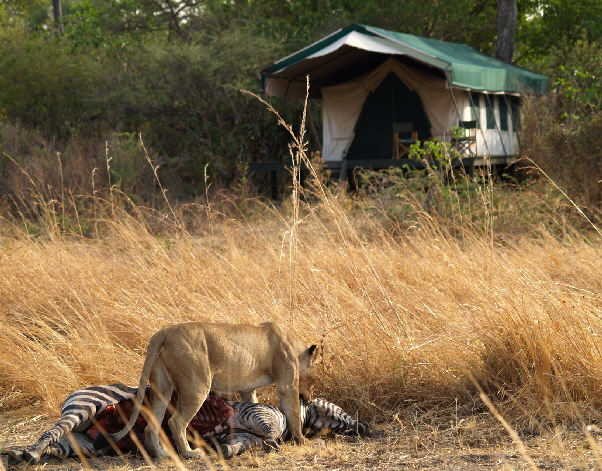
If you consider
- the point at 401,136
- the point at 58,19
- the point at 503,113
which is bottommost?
the point at 401,136

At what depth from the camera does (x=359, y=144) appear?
17344mm

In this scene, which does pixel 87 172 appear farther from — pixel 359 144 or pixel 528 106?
pixel 528 106

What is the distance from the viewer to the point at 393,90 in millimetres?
16672

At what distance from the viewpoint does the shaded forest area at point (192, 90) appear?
12.6m

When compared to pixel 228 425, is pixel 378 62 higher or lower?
higher

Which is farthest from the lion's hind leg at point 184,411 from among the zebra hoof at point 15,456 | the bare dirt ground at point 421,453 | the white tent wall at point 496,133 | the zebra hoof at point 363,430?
the white tent wall at point 496,133

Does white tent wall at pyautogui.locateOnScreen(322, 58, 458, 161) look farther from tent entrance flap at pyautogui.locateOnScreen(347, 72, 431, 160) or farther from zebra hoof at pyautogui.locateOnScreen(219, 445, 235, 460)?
zebra hoof at pyautogui.locateOnScreen(219, 445, 235, 460)

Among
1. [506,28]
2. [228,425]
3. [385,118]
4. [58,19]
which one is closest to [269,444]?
[228,425]

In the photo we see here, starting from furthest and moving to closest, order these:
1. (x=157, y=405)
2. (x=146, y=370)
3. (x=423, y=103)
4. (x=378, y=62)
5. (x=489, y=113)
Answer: (x=489, y=113) → (x=378, y=62) → (x=423, y=103) → (x=157, y=405) → (x=146, y=370)

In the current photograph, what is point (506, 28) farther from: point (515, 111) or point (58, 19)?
point (58, 19)

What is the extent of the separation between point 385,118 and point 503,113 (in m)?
3.00

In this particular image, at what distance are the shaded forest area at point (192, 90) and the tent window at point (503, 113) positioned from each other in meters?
1.18

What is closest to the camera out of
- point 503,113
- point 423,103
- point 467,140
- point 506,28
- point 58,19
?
point 467,140

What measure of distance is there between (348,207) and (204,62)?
29.6 feet
